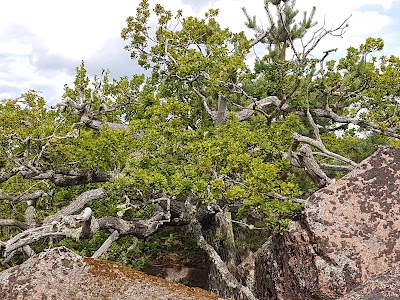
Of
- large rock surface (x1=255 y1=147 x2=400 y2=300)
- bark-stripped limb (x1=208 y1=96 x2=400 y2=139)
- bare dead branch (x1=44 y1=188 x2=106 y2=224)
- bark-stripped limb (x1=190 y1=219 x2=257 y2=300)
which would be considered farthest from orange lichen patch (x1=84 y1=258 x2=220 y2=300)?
bark-stripped limb (x1=208 y1=96 x2=400 y2=139)

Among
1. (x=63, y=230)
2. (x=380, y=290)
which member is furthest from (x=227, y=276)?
(x=380, y=290)

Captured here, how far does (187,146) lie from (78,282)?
178 inches

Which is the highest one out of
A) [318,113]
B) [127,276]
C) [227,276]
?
[318,113]

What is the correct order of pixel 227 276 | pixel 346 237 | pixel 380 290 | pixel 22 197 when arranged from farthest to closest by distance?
1. pixel 22 197
2. pixel 227 276
3. pixel 346 237
4. pixel 380 290

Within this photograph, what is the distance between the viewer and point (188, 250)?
16297 millimetres

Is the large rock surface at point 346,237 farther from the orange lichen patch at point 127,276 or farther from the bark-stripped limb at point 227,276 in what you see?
the orange lichen patch at point 127,276

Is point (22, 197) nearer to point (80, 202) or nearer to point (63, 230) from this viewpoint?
point (80, 202)

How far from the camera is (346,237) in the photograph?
8.65m

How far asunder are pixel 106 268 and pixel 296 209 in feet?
13.0

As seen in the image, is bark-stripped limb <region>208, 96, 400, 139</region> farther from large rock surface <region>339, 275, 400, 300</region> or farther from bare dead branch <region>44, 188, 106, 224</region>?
A: large rock surface <region>339, 275, 400, 300</region>

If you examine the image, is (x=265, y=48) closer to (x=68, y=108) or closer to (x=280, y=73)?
(x=280, y=73)

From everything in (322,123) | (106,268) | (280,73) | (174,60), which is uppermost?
(174,60)

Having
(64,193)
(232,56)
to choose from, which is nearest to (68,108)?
(64,193)

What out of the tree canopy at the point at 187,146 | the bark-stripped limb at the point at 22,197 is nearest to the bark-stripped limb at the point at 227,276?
the tree canopy at the point at 187,146
